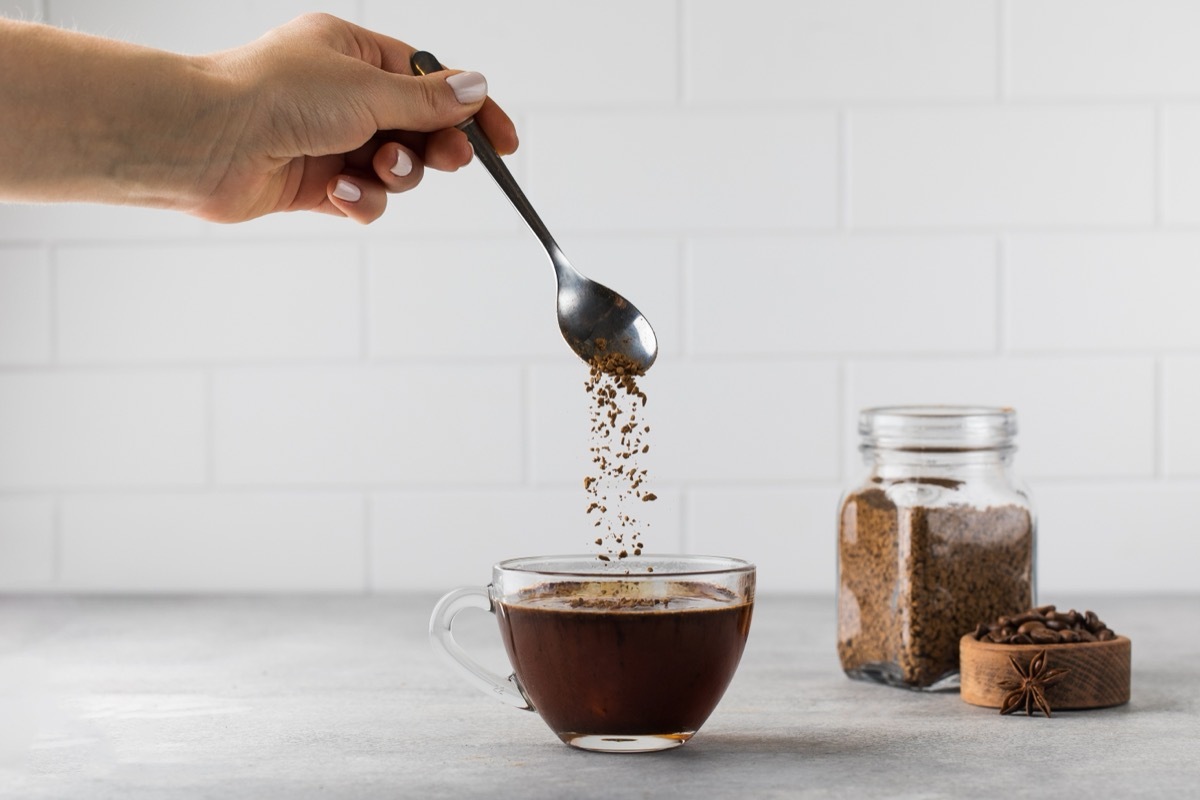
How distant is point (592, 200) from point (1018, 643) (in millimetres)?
772

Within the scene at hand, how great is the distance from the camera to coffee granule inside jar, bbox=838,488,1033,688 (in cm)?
93

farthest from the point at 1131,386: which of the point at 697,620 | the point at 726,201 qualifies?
the point at 697,620

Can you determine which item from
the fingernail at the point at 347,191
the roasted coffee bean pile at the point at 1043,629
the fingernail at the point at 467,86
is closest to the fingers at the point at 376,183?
the fingernail at the point at 347,191

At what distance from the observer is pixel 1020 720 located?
2.82ft

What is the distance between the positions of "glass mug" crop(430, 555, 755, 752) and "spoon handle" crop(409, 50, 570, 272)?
Result: 26 centimetres

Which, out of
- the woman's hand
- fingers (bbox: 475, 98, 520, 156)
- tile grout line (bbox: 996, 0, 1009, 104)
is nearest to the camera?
the woman's hand

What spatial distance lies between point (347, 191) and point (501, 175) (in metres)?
0.20

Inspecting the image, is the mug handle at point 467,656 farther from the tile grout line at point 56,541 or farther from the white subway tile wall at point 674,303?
the tile grout line at point 56,541

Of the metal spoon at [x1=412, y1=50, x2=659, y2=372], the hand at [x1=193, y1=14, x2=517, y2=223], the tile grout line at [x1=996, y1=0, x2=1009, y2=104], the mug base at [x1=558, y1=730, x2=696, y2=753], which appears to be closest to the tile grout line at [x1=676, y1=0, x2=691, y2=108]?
the tile grout line at [x1=996, y1=0, x2=1009, y2=104]

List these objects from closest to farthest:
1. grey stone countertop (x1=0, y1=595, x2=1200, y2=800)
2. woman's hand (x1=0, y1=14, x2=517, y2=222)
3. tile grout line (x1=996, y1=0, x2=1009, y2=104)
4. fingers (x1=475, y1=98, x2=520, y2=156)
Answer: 1. grey stone countertop (x1=0, y1=595, x2=1200, y2=800)
2. woman's hand (x1=0, y1=14, x2=517, y2=222)
3. fingers (x1=475, y1=98, x2=520, y2=156)
4. tile grout line (x1=996, y1=0, x2=1009, y2=104)

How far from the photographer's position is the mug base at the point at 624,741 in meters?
0.77

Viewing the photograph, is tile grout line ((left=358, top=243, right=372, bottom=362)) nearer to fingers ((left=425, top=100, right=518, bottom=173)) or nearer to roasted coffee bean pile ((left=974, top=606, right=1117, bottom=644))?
fingers ((left=425, top=100, right=518, bottom=173))

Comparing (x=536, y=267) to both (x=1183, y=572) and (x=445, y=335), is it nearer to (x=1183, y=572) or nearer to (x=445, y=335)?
(x=445, y=335)

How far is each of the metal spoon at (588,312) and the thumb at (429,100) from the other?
34 millimetres
